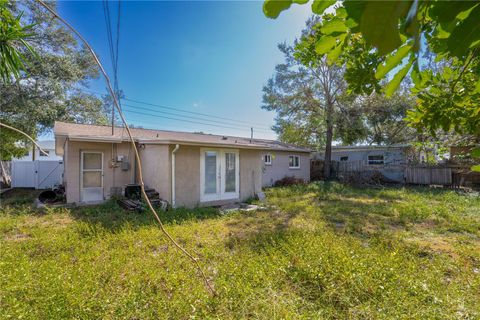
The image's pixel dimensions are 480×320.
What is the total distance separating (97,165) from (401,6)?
33.8 ft

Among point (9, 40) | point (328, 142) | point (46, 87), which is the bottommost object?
point (9, 40)

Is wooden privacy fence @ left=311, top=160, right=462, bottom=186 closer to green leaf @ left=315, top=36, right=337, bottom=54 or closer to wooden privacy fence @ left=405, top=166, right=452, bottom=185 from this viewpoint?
wooden privacy fence @ left=405, top=166, right=452, bottom=185

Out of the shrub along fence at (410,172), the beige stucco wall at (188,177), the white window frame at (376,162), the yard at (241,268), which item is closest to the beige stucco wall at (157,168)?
the beige stucco wall at (188,177)

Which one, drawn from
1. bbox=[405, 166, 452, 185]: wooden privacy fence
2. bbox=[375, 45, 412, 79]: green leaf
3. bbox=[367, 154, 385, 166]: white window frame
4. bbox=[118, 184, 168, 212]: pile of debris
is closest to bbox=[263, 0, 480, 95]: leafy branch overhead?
bbox=[375, 45, 412, 79]: green leaf

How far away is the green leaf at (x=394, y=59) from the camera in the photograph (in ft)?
2.58

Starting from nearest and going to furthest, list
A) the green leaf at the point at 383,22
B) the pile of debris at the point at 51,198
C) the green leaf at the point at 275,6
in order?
the green leaf at the point at 383,22 → the green leaf at the point at 275,6 → the pile of debris at the point at 51,198

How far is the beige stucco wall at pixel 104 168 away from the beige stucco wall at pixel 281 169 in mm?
7780

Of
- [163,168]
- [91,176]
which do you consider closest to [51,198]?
[91,176]

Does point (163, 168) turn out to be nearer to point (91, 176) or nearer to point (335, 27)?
point (91, 176)

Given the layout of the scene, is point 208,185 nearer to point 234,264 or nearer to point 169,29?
point 234,264

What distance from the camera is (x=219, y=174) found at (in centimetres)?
912

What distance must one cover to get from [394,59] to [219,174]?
8.44 metres

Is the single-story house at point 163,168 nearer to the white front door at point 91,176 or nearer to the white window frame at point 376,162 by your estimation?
the white front door at point 91,176

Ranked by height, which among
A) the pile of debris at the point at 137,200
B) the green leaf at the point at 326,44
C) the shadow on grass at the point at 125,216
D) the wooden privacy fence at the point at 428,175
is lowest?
the shadow on grass at the point at 125,216
